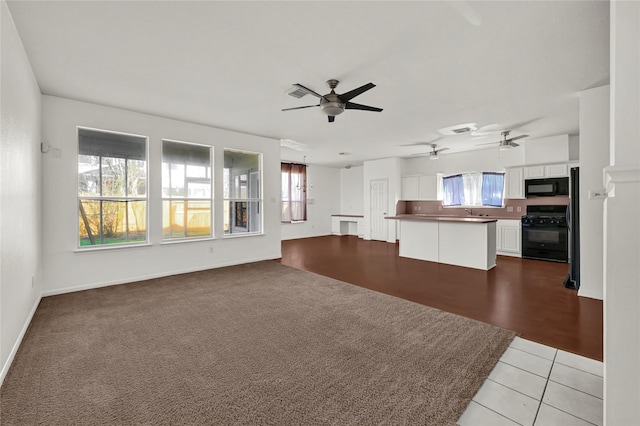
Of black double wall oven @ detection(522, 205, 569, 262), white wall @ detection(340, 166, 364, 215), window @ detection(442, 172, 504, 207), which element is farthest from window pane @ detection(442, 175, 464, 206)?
white wall @ detection(340, 166, 364, 215)

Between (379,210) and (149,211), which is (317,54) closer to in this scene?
(149,211)

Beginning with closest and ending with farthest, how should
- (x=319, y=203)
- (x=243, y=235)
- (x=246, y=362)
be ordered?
1. (x=246, y=362)
2. (x=243, y=235)
3. (x=319, y=203)

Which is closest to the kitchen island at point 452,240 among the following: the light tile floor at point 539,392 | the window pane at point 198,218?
the light tile floor at point 539,392

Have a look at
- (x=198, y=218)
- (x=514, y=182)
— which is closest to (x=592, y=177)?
(x=514, y=182)

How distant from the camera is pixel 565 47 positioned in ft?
8.66

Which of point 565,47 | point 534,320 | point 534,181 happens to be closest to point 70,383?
point 534,320

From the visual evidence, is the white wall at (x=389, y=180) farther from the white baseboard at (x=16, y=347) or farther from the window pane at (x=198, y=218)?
the white baseboard at (x=16, y=347)

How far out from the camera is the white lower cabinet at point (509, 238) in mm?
6387

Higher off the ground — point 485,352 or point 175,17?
point 175,17

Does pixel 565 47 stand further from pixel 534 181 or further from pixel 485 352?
pixel 534 181

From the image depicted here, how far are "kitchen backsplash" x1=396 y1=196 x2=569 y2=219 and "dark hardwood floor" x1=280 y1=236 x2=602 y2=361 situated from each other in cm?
137

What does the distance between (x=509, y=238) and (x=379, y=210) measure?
12.1ft

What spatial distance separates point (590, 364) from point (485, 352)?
75 cm

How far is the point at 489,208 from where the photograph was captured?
24.0 ft
